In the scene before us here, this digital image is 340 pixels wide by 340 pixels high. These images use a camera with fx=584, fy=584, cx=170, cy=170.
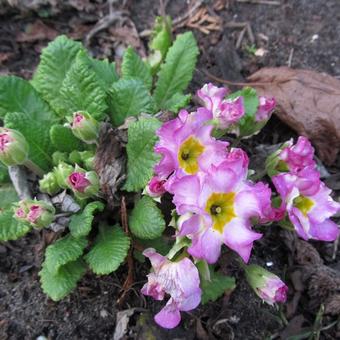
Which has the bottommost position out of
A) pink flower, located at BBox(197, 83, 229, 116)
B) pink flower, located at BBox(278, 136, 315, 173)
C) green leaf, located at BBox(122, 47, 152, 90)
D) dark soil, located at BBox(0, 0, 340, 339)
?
dark soil, located at BBox(0, 0, 340, 339)

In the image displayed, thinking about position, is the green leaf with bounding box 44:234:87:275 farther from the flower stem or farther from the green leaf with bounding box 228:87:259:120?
the green leaf with bounding box 228:87:259:120

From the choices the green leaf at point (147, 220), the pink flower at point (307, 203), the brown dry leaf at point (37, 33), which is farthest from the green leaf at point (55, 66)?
the pink flower at point (307, 203)

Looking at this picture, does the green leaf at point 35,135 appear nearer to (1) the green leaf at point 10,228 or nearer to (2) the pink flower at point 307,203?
(1) the green leaf at point 10,228

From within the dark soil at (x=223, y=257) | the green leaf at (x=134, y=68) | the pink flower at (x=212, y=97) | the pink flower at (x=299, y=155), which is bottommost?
the dark soil at (x=223, y=257)

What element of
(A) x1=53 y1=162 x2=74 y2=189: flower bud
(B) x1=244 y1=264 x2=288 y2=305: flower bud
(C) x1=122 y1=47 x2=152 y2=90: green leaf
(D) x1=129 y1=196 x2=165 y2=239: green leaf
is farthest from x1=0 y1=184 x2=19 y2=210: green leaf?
(B) x1=244 y1=264 x2=288 y2=305: flower bud

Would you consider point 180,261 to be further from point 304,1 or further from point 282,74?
point 304,1

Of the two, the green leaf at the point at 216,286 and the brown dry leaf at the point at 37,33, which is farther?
the brown dry leaf at the point at 37,33

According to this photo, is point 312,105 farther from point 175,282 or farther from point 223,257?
point 175,282
